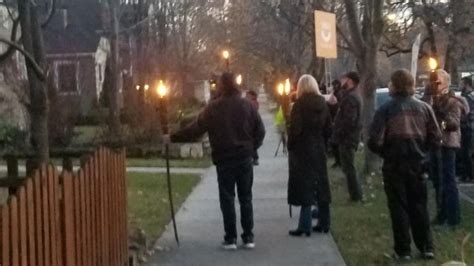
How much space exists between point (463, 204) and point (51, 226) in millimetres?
9042

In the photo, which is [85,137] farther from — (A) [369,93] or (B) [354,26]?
(B) [354,26]

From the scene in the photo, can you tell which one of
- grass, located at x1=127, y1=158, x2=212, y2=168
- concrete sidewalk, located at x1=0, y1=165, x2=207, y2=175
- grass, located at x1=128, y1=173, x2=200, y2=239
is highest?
grass, located at x1=128, y1=173, x2=200, y2=239

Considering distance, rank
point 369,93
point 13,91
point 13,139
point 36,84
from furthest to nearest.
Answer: point 13,91 < point 13,139 < point 369,93 < point 36,84

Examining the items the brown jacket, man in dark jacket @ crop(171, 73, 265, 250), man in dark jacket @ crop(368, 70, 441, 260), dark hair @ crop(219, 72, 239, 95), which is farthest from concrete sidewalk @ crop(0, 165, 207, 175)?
man in dark jacket @ crop(368, 70, 441, 260)

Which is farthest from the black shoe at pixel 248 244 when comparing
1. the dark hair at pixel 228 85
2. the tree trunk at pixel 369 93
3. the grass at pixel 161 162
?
the grass at pixel 161 162

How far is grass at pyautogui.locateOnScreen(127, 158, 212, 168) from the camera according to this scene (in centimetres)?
2384

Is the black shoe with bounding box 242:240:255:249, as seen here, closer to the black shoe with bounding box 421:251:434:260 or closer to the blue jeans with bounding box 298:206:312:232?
the blue jeans with bounding box 298:206:312:232

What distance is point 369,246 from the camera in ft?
35.0

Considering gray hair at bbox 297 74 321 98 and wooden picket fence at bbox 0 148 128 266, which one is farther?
gray hair at bbox 297 74 321 98

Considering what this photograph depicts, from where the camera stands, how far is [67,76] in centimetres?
3562

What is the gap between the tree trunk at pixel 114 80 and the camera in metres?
28.8

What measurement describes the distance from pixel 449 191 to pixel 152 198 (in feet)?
18.9

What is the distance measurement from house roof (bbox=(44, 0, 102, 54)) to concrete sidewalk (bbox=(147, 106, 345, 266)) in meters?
30.0

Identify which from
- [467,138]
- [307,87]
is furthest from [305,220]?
[467,138]
